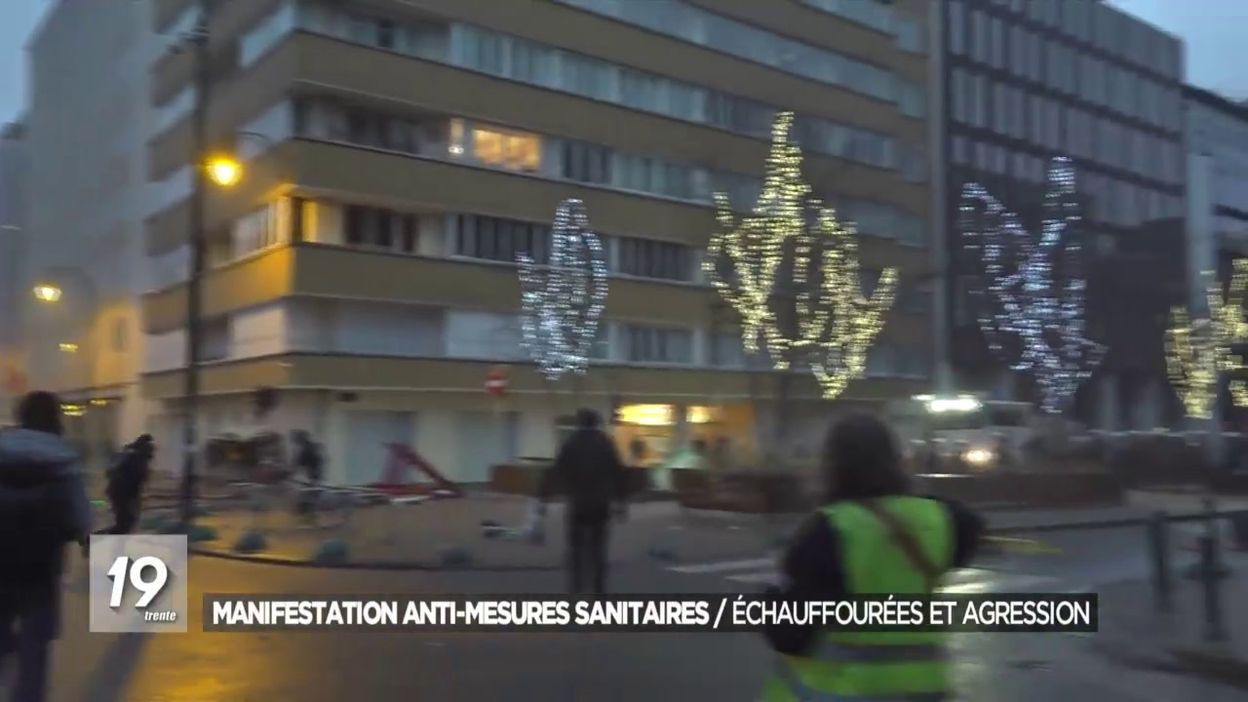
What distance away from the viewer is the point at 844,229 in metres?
31.7

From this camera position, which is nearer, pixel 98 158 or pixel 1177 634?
pixel 1177 634

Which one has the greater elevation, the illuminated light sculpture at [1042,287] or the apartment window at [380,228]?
the apartment window at [380,228]

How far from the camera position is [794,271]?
2966cm

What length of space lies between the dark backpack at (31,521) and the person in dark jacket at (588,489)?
534 centimetres

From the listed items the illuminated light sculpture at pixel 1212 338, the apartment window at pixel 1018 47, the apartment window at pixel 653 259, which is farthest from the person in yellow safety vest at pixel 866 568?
the apartment window at pixel 1018 47

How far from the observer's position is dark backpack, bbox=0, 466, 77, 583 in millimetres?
5848

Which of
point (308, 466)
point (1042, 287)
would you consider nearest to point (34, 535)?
point (308, 466)

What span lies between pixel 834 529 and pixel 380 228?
105 ft

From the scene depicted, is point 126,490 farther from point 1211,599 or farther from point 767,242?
point 767,242

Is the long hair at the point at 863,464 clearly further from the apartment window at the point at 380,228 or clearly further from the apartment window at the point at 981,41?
the apartment window at the point at 981,41

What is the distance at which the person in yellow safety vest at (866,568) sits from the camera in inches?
138

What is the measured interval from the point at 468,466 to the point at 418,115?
30.6 ft

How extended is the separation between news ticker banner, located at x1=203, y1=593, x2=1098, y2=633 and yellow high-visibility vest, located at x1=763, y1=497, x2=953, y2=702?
628 centimetres

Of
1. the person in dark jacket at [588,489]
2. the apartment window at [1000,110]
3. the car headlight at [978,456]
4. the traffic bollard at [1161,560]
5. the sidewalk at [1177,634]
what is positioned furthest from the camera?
the apartment window at [1000,110]
